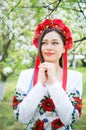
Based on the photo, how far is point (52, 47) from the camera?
257 centimetres

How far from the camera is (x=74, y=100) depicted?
8.27 ft

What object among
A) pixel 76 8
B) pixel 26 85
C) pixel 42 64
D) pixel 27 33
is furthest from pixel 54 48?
pixel 27 33

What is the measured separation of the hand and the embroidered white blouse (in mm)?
37

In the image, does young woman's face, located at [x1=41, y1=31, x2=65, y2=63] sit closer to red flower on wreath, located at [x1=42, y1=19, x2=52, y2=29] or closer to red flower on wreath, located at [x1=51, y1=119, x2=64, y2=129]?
red flower on wreath, located at [x1=42, y1=19, x2=52, y2=29]

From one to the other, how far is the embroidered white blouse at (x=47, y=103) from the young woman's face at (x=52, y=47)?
0.58 ft

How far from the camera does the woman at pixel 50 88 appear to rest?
244 cm

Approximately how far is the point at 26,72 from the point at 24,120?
382mm

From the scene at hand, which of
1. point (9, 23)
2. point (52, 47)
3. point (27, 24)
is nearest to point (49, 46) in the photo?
point (52, 47)

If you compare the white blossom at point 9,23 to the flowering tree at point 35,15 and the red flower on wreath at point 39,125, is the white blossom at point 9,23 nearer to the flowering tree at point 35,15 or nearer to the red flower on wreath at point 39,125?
the flowering tree at point 35,15

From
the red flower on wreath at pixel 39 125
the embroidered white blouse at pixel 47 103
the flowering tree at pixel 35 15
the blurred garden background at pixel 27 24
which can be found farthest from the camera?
the blurred garden background at pixel 27 24

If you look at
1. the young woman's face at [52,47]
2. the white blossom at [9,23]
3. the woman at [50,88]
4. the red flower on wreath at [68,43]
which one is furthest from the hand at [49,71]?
the white blossom at [9,23]

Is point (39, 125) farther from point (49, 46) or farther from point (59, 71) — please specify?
point (49, 46)

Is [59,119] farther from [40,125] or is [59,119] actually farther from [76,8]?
[76,8]

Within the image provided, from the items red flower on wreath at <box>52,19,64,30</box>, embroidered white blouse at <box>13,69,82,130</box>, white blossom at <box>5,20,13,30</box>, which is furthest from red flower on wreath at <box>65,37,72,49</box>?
white blossom at <box>5,20,13,30</box>
